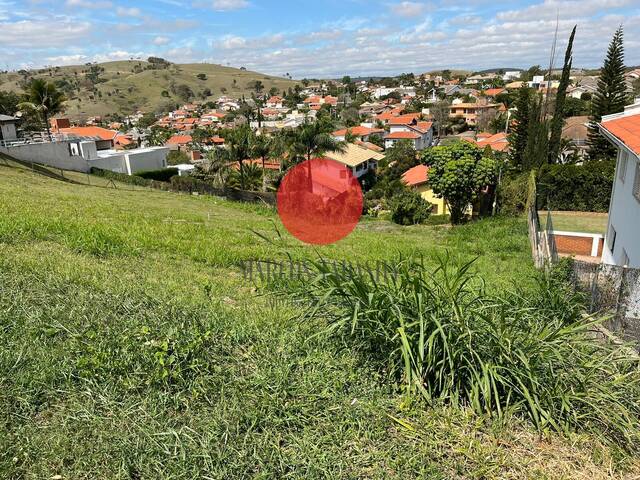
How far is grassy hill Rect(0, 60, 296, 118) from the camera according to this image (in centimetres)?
12781

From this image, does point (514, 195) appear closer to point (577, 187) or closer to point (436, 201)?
point (577, 187)

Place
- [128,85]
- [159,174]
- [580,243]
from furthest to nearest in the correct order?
[128,85], [159,174], [580,243]

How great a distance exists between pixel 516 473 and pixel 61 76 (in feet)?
632

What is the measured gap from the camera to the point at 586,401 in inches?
106

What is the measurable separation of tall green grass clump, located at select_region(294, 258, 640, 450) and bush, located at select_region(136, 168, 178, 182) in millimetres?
29633

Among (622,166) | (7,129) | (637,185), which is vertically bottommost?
(637,185)

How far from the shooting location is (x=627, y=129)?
890 cm

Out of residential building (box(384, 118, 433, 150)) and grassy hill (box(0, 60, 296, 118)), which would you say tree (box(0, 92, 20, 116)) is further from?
grassy hill (box(0, 60, 296, 118))

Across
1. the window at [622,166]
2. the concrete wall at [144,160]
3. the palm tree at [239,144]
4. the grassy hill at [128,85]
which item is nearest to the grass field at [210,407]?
the window at [622,166]

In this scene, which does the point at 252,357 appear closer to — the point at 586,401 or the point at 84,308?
the point at 84,308

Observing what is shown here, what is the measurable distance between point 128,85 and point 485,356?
161305 mm

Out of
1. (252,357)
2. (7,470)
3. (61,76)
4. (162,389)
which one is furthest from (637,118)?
(61,76)

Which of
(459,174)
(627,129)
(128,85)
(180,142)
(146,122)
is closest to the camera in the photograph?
(627,129)

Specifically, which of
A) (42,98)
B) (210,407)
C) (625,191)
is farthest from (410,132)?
(210,407)
